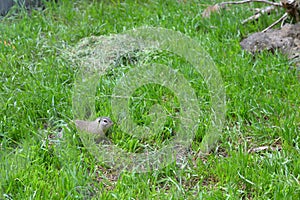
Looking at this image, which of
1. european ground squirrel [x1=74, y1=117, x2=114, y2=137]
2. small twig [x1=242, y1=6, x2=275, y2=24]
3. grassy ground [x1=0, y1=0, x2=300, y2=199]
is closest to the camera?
grassy ground [x1=0, y1=0, x2=300, y2=199]

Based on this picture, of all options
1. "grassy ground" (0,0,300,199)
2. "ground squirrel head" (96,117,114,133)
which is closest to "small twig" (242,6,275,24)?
"grassy ground" (0,0,300,199)

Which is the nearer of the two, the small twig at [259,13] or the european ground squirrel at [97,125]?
the european ground squirrel at [97,125]

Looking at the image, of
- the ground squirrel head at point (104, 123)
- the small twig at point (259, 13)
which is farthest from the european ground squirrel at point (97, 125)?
the small twig at point (259, 13)

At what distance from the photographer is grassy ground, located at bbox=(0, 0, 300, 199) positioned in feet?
10.8

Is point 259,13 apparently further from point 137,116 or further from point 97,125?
point 97,125

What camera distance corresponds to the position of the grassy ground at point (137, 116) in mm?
3283

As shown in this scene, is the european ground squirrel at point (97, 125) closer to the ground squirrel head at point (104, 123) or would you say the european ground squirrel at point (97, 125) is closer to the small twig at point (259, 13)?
the ground squirrel head at point (104, 123)

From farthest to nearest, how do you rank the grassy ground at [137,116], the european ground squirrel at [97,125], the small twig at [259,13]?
the small twig at [259,13] < the european ground squirrel at [97,125] < the grassy ground at [137,116]

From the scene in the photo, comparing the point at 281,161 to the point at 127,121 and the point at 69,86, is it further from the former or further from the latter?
the point at 69,86

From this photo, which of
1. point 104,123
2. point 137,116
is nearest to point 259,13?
point 137,116

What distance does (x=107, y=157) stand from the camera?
11.9 feet

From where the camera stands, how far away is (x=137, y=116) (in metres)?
4.04

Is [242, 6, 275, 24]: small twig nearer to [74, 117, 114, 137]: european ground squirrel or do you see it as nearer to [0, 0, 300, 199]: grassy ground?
[0, 0, 300, 199]: grassy ground

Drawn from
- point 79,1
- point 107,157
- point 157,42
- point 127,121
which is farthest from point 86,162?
point 79,1
